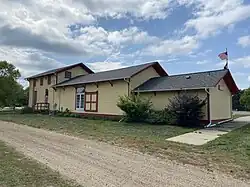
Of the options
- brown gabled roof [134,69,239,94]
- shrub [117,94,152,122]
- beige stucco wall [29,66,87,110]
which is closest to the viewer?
brown gabled roof [134,69,239,94]

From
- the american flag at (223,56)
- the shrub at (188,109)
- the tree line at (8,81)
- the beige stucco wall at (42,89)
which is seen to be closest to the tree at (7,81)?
the tree line at (8,81)

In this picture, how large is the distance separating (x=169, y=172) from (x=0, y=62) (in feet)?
112

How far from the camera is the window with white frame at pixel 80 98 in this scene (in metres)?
24.3

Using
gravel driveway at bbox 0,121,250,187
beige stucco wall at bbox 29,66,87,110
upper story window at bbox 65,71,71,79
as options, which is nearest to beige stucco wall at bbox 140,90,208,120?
gravel driveway at bbox 0,121,250,187

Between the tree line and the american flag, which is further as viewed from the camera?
the tree line

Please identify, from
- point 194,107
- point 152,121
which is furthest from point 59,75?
point 194,107

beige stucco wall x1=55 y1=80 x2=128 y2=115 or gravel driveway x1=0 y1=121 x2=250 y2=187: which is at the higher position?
beige stucco wall x1=55 y1=80 x2=128 y2=115

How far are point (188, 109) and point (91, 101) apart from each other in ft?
33.5

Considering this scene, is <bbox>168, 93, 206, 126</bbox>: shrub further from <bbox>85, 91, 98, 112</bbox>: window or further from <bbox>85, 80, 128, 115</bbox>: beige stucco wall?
<bbox>85, 91, 98, 112</bbox>: window

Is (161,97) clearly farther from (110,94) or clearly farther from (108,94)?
(108,94)

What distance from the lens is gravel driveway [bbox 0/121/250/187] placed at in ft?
16.5


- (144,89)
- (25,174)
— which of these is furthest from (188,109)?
(25,174)

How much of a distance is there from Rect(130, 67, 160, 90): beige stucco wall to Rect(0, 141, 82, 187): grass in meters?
A: 13.9

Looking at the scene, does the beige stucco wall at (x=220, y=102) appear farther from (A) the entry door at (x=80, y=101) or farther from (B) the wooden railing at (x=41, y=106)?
(B) the wooden railing at (x=41, y=106)
